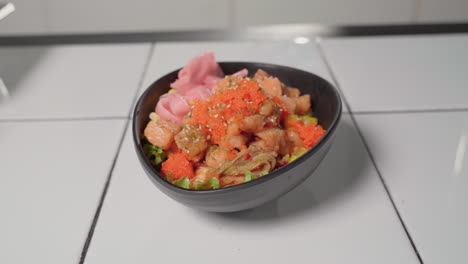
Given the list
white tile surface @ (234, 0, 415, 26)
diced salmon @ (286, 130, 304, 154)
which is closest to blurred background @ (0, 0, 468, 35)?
white tile surface @ (234, 0, 415, 26)

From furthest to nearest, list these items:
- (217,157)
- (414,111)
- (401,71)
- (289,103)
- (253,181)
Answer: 1. (401,71)
2. (414,111)
3. (289,103)
4. (217,157)
5. (253,181)

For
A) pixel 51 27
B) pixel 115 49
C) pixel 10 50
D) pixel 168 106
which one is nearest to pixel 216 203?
pixel 168 106

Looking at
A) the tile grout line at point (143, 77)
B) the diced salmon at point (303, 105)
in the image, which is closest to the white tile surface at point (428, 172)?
the diced salmon at point (303, 105)

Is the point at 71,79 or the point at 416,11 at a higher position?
the point at 416,11

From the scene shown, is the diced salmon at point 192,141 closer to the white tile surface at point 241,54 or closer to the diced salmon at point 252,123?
the diced salmon at point 252,123

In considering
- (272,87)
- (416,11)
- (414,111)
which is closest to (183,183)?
(272,87)

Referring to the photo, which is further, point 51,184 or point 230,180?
point 51,184

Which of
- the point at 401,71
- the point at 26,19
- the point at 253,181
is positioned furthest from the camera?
the point at 26,19

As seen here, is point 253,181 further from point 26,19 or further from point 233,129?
point 26,19
